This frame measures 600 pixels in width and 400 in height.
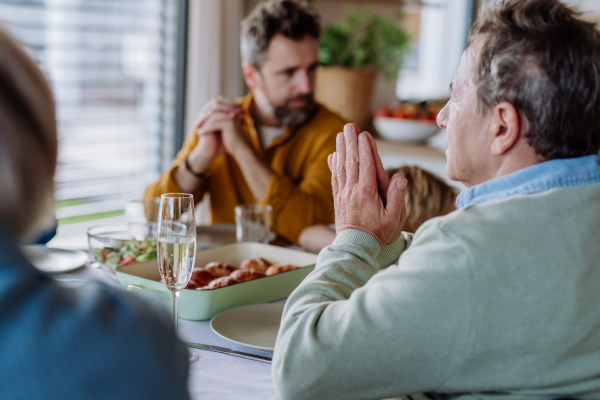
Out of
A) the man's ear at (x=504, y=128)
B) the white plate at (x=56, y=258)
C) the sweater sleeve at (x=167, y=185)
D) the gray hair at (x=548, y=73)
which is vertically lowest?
the white plate at (x=56, y=258)

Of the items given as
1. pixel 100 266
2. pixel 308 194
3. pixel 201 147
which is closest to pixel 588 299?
pixel 100 266

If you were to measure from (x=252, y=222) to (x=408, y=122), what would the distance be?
2.19 meters

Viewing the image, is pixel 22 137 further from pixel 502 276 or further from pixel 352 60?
pixel 352 60

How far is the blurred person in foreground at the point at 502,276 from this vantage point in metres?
0.68

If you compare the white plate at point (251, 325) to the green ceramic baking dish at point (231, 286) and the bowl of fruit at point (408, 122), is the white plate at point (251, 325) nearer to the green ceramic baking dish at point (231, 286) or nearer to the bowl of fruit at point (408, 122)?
the green ceramic baking dish at point (231, 286)

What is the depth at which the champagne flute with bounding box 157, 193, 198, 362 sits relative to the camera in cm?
97

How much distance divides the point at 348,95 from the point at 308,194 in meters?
1.46

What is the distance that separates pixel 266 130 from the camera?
2.41 metres

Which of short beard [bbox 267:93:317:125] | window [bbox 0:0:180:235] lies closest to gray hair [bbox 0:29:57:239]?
short beard [bbox 267:93:317:125]

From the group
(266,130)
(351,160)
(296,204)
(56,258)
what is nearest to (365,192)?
(351,160)

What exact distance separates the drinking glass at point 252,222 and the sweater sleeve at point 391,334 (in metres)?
0.79

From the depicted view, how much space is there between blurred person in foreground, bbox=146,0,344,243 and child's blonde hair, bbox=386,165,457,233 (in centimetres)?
53

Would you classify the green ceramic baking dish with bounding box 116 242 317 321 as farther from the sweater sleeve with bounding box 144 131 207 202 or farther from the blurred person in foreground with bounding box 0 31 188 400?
the sweater sleeve with bounding box 144 131 207 202

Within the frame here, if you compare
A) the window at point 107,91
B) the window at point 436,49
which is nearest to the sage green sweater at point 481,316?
the window at point 107,91
